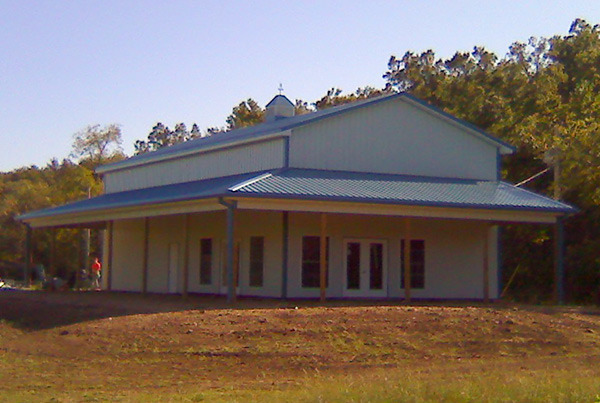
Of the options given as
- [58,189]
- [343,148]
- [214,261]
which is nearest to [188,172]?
[214,261]

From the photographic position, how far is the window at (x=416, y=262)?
97.9ft

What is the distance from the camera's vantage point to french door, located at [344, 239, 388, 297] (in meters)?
28.9

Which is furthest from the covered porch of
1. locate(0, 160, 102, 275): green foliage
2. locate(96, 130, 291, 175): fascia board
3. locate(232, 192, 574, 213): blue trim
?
locate(0, 160, 102, 275): green foliage

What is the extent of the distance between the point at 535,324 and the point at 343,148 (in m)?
9.62

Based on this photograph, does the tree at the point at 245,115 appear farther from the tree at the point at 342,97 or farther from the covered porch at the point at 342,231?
the covered porch at the point at 342,231

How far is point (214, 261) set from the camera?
31.3 meters

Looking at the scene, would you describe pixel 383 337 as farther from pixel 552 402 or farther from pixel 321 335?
pixel 552 402

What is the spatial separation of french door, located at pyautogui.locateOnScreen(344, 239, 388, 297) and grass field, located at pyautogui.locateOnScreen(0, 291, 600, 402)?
12.8ft

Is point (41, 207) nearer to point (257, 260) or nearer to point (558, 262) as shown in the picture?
point (257, 260)

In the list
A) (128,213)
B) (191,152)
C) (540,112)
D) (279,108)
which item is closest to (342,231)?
(128,213)

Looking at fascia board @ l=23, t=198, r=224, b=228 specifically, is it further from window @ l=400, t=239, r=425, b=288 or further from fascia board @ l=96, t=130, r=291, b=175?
window @ l=400, t=239, r=425, b=288

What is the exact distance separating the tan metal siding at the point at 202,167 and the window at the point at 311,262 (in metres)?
2.56

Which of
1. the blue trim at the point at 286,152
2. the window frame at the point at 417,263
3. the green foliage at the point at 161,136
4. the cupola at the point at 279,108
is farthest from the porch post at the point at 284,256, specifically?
the green foliage at the point at 161,136

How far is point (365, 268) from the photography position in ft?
95.8
